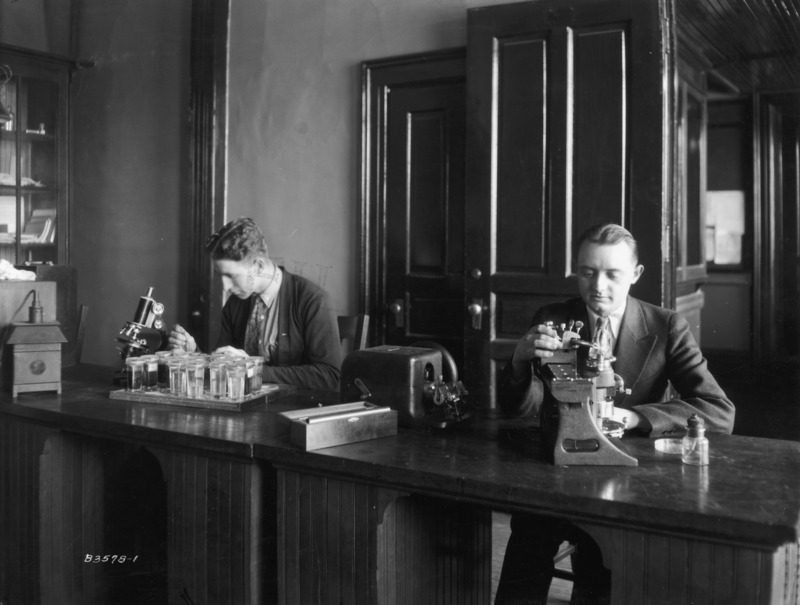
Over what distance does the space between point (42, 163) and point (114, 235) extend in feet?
2.30

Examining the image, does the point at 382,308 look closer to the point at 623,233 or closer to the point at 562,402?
the point at 623,233

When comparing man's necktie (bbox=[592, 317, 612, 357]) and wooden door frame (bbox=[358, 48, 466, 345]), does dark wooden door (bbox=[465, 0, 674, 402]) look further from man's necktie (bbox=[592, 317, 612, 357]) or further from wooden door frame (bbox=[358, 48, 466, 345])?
man's necktie (bbox=[592, 317, 612, 357])

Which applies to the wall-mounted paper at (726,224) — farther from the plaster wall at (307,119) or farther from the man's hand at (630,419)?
the man's hand at (630,419)

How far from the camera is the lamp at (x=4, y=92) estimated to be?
136 inches

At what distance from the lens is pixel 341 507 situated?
81.4 inches

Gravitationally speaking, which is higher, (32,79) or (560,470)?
(32,79)

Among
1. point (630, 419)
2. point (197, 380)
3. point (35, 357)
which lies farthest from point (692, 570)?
point (35, 357)

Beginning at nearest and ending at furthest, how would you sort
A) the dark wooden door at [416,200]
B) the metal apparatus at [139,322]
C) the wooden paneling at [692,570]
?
the wooden paneling at [692,570] < the metal apparatus at [139,322] < the dark wooden door at [416,200]

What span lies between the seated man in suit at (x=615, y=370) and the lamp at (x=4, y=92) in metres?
2.38

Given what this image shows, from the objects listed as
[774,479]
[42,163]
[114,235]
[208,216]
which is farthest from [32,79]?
[774,479]

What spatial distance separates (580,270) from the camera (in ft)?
8.59

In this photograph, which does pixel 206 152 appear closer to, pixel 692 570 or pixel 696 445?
pixel 696 445

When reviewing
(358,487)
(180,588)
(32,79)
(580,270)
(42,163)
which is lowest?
(180,588)

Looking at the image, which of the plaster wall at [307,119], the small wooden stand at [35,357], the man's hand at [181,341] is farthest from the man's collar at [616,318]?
the plaster wall at [307,119]
